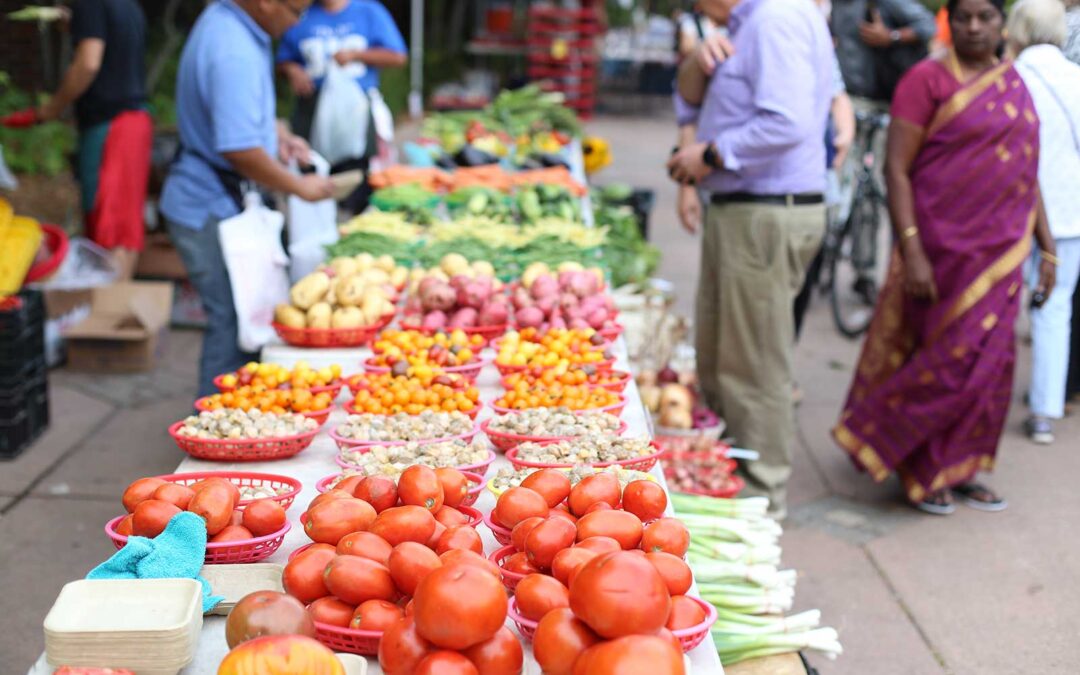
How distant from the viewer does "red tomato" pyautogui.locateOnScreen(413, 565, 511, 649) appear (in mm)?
1650

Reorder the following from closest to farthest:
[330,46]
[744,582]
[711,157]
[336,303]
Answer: [744,582] → [336,303] → [711,157] → [330,46]

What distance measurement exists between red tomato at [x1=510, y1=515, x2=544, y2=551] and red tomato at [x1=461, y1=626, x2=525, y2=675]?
1.04 ft

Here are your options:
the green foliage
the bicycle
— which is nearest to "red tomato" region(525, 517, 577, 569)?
the bicycle

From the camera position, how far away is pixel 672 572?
6.34 ft

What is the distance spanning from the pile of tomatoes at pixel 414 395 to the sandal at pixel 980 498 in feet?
8.92

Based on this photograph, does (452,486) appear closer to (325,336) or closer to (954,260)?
(325,336)

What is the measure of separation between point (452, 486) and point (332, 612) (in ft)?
1.60

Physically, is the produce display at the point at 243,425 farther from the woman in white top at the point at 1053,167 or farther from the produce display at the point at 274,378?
the woman in white top at the point at 1053,167

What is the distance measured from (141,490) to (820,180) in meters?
3.09

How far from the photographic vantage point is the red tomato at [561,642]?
168 cm

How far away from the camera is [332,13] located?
670 centimetres

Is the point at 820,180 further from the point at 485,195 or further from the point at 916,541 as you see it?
the point at 485,195

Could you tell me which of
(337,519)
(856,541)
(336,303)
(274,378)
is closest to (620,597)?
(337,519)

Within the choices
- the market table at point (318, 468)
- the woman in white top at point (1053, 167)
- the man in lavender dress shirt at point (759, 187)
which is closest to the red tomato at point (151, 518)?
the market table at point (318, 468)
